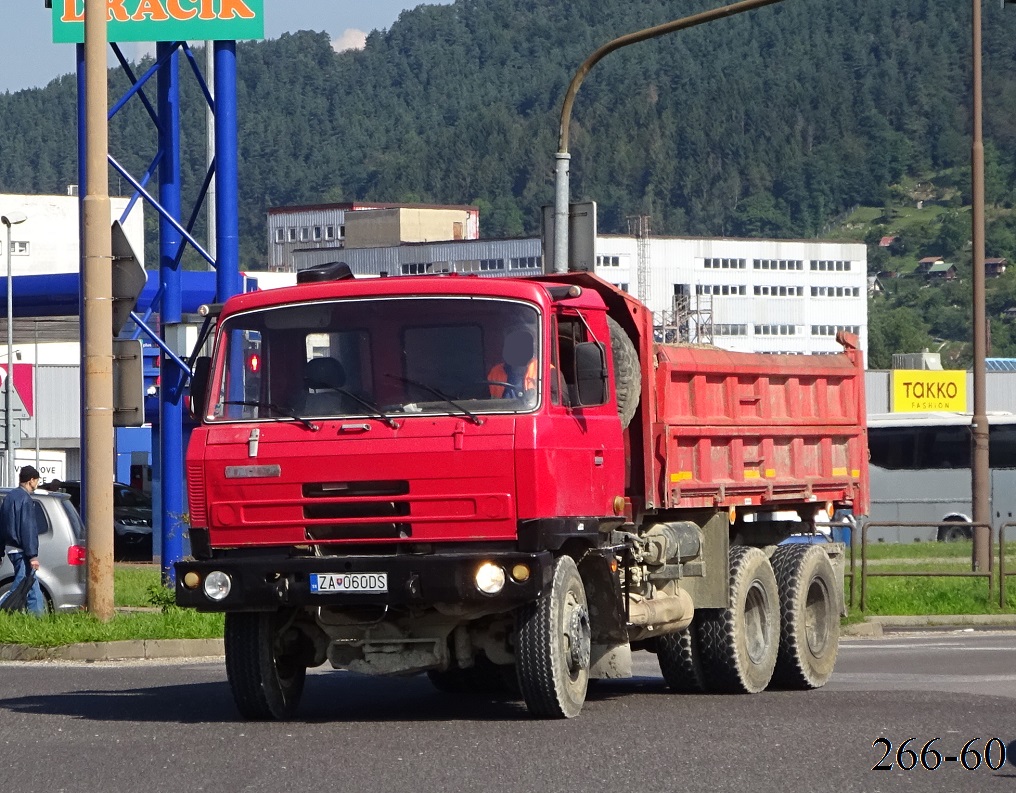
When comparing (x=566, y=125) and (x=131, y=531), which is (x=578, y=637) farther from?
(x=131, y=531)

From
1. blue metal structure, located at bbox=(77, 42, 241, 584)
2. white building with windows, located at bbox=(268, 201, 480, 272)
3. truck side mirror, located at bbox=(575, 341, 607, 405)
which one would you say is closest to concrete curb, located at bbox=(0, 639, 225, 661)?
blue metal structure, located at bbox=(77, 42, 241, 584)

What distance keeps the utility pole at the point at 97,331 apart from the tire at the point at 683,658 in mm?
5848

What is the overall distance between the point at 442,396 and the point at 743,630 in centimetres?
336

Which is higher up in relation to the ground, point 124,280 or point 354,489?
point 124,280

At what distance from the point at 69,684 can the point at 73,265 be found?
92.2 metres

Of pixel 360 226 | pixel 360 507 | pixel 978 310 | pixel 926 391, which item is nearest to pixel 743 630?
pixel 360 507

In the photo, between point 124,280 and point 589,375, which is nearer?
point 589,375

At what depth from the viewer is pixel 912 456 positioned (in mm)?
48031

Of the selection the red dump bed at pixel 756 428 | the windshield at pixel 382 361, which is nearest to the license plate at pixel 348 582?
the windshield at pixel 382 361

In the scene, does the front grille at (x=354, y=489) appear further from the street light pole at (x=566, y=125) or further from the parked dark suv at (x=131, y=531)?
the parked dark suv at (x=131, y=531)

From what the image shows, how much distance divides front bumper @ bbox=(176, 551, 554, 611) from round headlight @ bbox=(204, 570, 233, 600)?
2 centimetres

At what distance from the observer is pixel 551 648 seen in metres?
10.6

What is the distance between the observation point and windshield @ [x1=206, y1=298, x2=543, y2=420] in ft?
35.4

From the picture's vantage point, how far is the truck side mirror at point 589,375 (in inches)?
431
